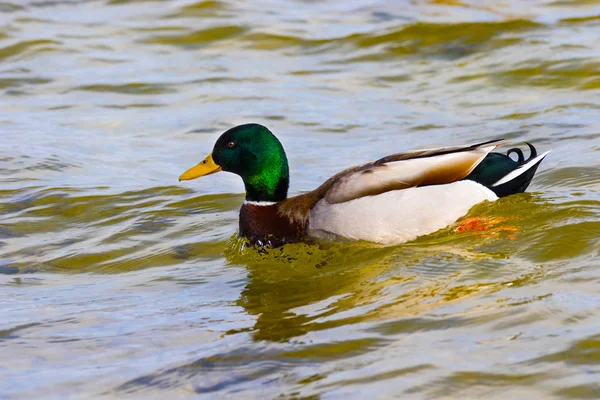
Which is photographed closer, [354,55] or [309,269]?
[309,269]

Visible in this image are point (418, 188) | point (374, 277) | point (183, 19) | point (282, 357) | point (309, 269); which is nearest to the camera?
point (282, 357)

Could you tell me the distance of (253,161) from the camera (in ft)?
22.8

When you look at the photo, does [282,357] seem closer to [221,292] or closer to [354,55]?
[221,292]

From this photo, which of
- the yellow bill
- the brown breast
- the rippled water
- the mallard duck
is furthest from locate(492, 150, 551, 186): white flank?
the yellow bill

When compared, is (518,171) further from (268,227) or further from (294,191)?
(294,191)

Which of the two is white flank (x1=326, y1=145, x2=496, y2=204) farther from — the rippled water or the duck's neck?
the duck's neck

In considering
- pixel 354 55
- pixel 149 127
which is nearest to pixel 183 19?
pixel 354 55

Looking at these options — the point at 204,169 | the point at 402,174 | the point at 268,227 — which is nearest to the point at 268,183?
the point at 268,227

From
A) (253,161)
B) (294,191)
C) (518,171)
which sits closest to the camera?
(518,171)

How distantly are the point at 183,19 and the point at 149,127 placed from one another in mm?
4654

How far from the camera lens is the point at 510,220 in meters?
6.61

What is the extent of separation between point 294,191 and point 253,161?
126cm

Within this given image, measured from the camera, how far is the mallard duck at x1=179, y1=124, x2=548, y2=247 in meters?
6.48

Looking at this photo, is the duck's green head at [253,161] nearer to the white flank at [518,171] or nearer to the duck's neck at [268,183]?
the duck's neck at [268,183]
